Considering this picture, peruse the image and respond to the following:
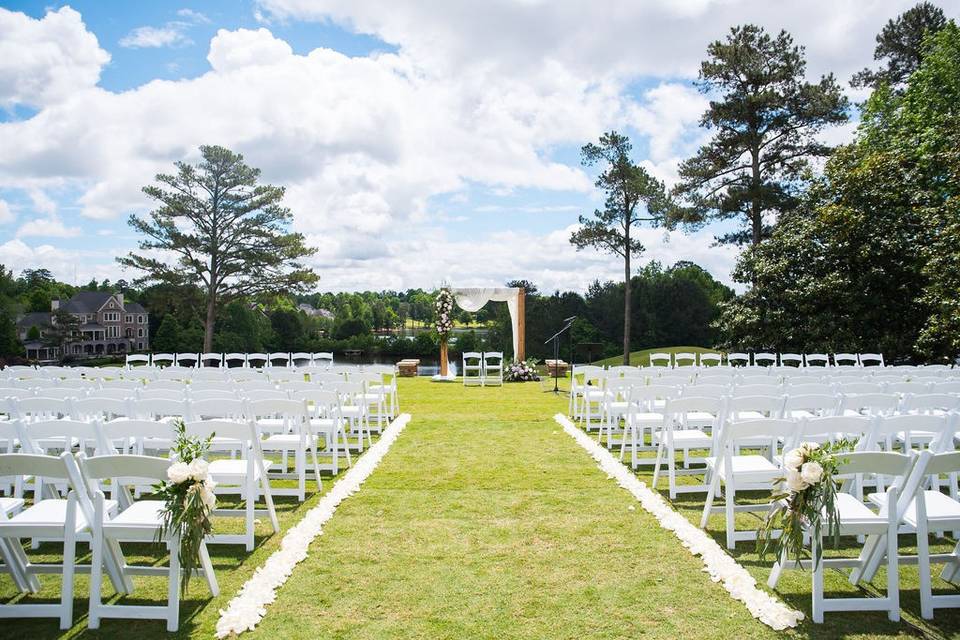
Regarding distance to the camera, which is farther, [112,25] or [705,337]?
[705,337]

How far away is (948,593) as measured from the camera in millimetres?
3436

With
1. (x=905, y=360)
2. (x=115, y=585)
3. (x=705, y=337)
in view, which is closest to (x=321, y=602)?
(x=115, y=585)

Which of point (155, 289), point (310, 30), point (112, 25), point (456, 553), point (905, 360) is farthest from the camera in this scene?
point (155, 289)

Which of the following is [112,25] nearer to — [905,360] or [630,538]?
[630,538]

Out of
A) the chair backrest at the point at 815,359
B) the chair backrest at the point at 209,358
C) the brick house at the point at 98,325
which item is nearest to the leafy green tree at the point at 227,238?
the chair backrest at the point at 209,358

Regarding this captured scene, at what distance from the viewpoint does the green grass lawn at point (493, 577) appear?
3.03 metres

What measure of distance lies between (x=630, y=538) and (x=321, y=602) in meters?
2.16

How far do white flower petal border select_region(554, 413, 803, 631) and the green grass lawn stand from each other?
0.24 feet

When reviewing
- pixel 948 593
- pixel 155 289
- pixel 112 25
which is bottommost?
pixel 948 593

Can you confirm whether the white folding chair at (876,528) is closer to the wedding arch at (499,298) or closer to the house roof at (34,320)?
the wedding arch at (499,298)

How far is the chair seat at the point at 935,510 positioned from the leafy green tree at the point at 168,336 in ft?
157

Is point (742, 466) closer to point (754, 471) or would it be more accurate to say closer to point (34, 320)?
point (754, 471)

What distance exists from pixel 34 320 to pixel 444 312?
5818cm

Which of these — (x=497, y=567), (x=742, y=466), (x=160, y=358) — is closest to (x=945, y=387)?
(x=742, y=466)
